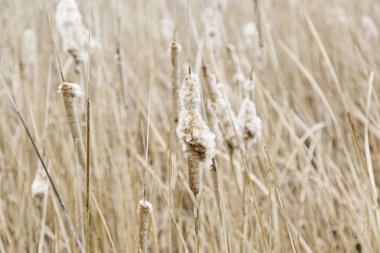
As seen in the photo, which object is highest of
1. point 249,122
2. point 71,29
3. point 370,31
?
point 370,31

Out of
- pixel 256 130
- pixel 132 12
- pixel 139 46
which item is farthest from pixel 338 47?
pixel 256 130

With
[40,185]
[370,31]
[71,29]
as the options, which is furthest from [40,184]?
[370,31]

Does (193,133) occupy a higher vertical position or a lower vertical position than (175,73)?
lower

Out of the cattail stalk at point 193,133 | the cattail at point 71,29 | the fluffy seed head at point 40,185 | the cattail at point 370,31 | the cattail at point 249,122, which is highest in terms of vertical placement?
the cattail at point 370,31

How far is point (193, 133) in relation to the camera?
0.47 meters

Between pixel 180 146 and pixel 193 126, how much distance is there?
505 mm

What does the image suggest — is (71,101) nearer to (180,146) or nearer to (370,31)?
(180,146)

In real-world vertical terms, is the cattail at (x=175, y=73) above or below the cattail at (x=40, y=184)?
above

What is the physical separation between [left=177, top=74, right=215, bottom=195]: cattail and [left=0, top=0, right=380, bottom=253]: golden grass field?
0.05 ft

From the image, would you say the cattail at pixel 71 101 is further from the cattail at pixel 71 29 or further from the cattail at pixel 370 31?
the cattail at pixel 370 31

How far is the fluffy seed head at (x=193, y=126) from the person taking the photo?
1.54 ft

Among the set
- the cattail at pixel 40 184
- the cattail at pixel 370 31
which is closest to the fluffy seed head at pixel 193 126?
the cattail at pixel 40 184

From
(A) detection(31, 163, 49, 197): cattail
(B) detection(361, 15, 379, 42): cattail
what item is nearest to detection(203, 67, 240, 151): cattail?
(A) detection(31, 163, 49, 197): cattail

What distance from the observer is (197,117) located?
48 cm
